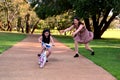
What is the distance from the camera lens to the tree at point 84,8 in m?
31.6

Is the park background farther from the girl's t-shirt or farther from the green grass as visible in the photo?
the girl's t-shirt

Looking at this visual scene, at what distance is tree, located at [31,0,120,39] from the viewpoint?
1246 inches

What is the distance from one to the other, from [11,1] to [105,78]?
50.6 meters

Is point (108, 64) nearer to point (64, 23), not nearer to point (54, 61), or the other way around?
point (54, 61)

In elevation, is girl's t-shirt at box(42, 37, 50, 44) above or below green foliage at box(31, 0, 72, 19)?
below

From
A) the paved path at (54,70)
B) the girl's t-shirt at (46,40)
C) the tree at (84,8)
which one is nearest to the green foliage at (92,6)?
the tree at (84,8)

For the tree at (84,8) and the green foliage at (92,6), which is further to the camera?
the tree at (84,8)

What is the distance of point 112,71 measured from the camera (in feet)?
35.4

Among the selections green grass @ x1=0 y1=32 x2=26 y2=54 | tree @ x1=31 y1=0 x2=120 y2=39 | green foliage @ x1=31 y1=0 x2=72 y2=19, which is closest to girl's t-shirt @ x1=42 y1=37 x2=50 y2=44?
green grass @ x1=0 y1=32 x2=26 y2=54

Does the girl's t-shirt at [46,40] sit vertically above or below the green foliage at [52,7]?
below

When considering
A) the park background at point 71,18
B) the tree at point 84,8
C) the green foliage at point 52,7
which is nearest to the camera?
the park background at point 71,18

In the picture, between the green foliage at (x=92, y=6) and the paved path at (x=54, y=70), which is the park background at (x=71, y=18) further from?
the paved path at (x=54, y=70)

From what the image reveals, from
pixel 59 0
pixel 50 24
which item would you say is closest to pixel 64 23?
pixel 50 24

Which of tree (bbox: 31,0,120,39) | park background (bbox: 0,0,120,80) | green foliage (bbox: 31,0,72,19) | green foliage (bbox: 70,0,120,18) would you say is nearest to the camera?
park background (bbox: 0,0,120,80)
